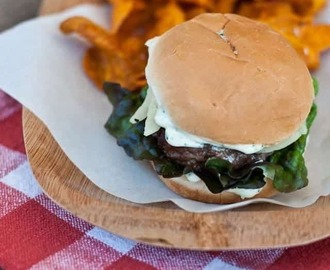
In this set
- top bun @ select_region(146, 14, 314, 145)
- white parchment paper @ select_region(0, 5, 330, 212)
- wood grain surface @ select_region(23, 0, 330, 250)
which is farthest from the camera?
white parchment paper @ select_region(0, 5, 330, 212)

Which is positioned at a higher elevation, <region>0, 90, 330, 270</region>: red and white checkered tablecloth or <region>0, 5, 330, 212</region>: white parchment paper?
<region>0, 90, 330, 270</region>: red and white checkered tablecloth

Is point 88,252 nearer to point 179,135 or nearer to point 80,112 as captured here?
point 179,135

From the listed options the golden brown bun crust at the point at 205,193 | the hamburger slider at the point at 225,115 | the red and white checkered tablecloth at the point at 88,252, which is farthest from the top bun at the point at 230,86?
the red and white checkered tablecloth at the point at 88,252

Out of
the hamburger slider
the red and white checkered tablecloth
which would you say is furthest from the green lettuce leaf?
the red and white checkered tablecloth

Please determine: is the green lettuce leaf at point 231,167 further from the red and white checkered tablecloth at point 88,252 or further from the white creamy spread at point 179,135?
the red and white checkered tablecloth at point 88,252

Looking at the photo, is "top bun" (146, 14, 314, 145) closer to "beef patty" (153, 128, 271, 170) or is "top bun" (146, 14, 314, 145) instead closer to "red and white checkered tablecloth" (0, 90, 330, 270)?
"beef patty" (153, 128, 271, 170)

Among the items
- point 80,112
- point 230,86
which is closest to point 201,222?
point 230,86
